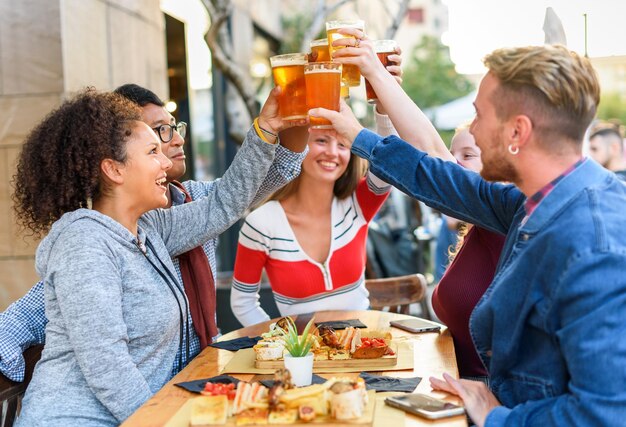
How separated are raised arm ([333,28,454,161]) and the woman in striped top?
96cm

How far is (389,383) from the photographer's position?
218 cm

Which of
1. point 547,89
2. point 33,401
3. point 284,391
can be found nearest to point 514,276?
point 547,89

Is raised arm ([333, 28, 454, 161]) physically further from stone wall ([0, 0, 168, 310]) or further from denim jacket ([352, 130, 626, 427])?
stone wall ([0, 0, 168, 310])

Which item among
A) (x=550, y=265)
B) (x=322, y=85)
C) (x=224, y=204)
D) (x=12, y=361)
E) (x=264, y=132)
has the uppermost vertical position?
(x=322, y=85)

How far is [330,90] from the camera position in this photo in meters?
2.33

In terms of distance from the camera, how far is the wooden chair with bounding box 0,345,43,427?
2438 mm

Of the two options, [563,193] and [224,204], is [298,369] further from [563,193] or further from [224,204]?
[224,204]

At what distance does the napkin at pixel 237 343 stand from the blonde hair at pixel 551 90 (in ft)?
4.33

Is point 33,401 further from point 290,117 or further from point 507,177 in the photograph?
point 507,177

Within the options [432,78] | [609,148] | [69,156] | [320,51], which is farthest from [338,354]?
[432,78]

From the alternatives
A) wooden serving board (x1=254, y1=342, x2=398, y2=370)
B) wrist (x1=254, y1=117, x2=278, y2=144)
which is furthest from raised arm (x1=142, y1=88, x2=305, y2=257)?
wooden serving board (x1=254, y1=342, x2=398, y2=370)

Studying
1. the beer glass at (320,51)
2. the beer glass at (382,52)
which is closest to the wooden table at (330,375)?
the beer glass at (382,52)

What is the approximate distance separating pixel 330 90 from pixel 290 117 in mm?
282

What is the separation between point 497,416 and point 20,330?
156 cm
